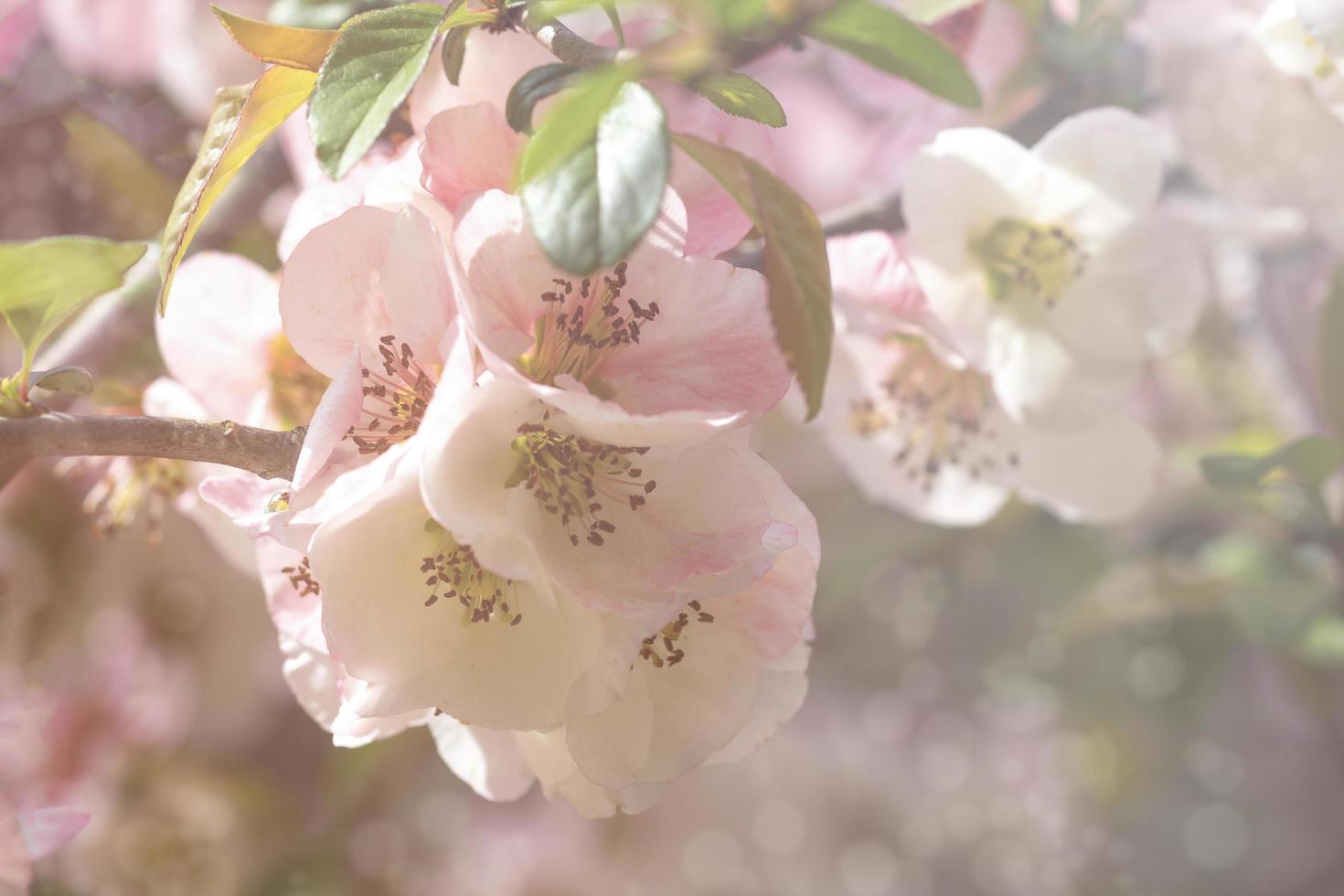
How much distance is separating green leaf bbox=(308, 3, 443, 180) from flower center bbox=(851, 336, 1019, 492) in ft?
0.86

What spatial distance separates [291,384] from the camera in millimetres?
397

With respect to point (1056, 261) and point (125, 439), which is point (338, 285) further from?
point (1056, 261)

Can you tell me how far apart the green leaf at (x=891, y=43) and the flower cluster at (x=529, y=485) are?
0.17 feet

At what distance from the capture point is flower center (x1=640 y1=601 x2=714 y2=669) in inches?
11.3

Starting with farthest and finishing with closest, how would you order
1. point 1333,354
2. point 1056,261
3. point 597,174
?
1. point 1333,354
2. point 1056,261
3. point 597,174

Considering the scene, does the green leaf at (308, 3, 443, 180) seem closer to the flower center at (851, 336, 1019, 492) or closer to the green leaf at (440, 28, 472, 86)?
the green leaf at (440, 28, 472, 86)

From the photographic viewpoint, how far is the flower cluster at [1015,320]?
0.39m

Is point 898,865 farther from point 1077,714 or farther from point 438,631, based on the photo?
point 438,631

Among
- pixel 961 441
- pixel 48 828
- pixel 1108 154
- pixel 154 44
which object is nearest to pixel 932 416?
pixel 961 441

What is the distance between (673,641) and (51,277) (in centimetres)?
20

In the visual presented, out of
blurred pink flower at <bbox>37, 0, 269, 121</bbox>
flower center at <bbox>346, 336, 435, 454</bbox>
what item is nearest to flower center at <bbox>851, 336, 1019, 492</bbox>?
flower center at <bbox>346, 336, 435, 454</bbox>

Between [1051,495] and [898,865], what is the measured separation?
0.59m

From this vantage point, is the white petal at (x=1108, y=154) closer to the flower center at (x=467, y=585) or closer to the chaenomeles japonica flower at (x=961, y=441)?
the chaenomeles japonica flower at (x=961, y=441)

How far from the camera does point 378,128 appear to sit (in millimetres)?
244
